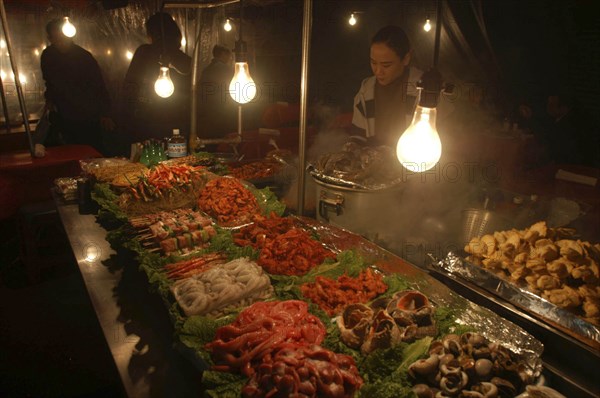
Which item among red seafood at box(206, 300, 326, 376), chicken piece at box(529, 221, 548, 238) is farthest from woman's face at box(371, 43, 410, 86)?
red seafood at box(206, 300, 326, 376)

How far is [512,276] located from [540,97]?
9.98 metres

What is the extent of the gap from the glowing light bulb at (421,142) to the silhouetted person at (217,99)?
7.74 meters

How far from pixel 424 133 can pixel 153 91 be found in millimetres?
8141

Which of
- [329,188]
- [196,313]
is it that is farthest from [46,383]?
[329,188]

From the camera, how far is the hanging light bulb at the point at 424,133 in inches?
85.4

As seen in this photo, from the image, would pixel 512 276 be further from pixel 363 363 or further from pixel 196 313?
pixel 196 313

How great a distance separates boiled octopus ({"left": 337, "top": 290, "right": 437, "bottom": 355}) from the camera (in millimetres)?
2223

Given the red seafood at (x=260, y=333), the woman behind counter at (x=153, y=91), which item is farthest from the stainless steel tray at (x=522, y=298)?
the woman behind counter at (x=153, y=91)

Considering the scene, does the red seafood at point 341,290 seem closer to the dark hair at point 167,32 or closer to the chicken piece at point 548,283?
the chicken piece at point 548,283

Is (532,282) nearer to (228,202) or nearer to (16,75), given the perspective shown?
(228,202)

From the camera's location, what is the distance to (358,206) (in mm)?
3598

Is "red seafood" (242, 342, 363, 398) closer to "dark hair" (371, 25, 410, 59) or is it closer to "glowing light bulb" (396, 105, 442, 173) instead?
"glowing light bulb" (396, 105, 442, 173)

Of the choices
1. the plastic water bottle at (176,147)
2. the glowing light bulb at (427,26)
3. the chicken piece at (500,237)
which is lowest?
the chicken piece at (500,237)

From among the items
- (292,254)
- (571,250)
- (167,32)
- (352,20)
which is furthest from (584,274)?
(352,20)
